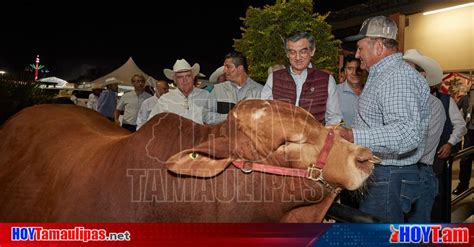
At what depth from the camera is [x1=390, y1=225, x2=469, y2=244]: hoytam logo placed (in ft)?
7.08

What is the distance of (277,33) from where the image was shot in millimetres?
6988

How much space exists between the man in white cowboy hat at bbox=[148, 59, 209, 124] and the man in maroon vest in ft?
2.99

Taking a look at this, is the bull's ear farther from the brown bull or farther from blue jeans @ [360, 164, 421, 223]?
blue jeans @ [360, 164, 421, 223]

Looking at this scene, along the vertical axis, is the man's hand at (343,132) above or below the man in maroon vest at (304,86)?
below

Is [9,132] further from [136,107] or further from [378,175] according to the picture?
[136,107]

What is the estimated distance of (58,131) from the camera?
3594mm

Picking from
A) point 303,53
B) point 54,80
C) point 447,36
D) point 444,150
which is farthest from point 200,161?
point 54,80

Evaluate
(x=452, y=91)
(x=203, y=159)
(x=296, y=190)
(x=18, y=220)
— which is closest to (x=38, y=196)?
(x=18, y=220)

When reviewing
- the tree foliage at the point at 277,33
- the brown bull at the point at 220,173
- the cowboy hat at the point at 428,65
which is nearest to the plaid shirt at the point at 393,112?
the brown bull at the point at 220,173

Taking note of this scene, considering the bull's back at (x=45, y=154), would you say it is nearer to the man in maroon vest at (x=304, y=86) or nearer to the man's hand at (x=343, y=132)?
the man in maroon vest at (x=304, y=86)

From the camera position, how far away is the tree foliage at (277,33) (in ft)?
22.8

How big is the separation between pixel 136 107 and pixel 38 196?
632 centimetres

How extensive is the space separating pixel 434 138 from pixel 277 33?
125 inches

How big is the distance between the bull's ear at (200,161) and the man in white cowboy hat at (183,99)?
1.71 m
